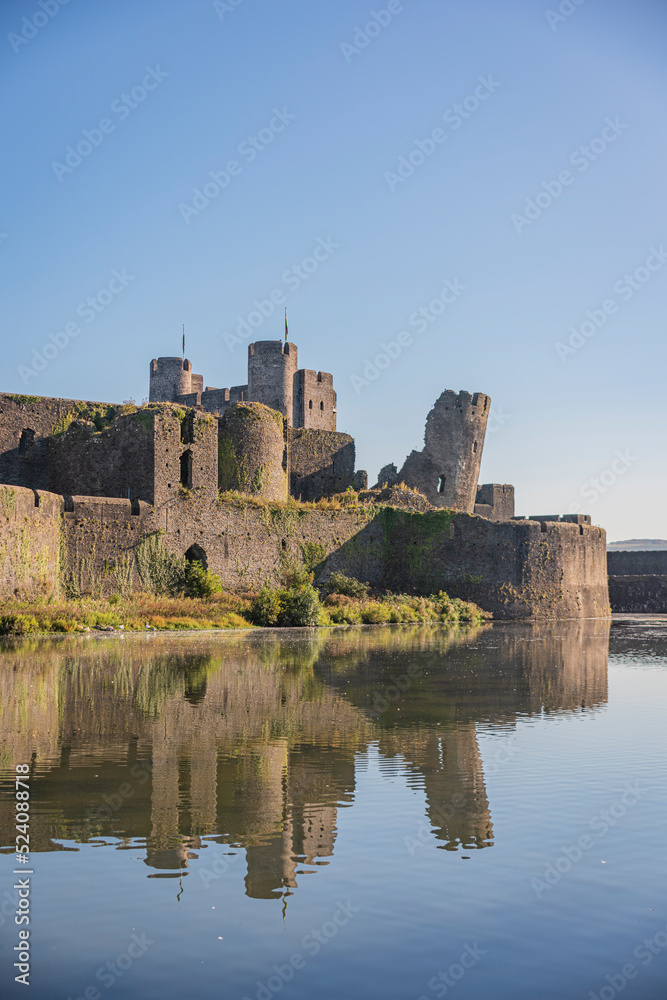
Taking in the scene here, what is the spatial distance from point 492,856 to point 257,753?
4123mm

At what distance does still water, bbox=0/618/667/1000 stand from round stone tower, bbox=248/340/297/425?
119 ft

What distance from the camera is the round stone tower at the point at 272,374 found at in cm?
5112

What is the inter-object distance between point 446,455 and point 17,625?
2711 cm

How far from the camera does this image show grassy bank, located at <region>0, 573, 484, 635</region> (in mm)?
26094

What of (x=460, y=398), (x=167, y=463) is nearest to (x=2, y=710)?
(x=167, y=463)

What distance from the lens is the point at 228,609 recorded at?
32.2 meters

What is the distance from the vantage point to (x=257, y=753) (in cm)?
1076

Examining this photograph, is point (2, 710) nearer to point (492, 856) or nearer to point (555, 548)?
point (492, 856)

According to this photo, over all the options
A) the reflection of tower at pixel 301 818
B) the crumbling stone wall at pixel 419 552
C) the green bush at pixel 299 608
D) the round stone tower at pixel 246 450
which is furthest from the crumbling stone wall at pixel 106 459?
the reflection of tower at pixel 301 818

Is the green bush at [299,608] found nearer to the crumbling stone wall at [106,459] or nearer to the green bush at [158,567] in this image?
the green bush at [158,567]

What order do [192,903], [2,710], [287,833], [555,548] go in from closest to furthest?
1. [192,903]
2. [287,833]
3. [2,710]
4. [555,548]

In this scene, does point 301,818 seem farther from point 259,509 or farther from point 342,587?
point 342,587

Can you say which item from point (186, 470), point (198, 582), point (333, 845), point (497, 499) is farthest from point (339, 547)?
point (333, 845)

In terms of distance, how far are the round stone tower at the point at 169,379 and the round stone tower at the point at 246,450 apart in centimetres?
1813
